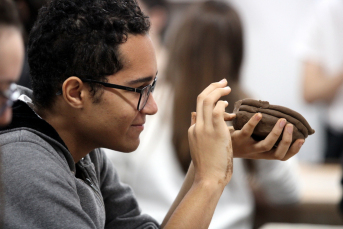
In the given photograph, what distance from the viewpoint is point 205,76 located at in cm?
189

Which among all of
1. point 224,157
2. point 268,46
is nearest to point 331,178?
point 224,157

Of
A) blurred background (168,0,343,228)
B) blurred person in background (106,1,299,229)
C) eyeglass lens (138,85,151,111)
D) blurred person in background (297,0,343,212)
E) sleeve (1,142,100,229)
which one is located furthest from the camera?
blurred background (168,0,343,228)

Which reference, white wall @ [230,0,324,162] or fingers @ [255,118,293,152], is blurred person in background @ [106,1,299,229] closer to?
fingers @ [255,118,293,152]

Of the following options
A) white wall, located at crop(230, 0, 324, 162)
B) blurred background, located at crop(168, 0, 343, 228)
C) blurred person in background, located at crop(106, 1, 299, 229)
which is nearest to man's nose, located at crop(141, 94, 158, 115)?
blurred person in background, located at crop(106, 1, 299, 229)

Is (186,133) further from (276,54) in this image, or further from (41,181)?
(276,54)

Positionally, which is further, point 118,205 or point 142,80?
point 118,205

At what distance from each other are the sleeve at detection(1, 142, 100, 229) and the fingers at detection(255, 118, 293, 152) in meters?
0.46

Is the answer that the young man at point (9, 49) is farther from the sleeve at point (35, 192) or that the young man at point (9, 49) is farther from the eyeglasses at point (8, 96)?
the sleeve at point (35, 192)

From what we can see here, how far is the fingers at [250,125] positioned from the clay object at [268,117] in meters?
0.02

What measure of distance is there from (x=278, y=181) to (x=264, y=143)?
0.99 m

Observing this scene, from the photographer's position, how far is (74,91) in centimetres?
102

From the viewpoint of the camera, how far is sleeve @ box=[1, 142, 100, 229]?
83 cm

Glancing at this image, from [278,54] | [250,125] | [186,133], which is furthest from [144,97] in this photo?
[278,54]

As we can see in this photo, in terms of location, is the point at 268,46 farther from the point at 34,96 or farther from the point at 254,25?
the point at 34,96
